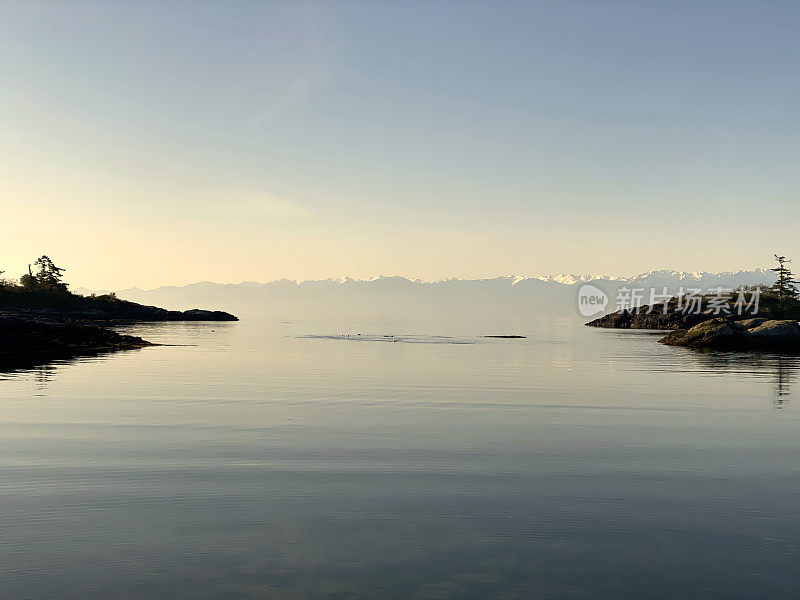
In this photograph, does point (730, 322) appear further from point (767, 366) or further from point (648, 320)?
point (648, 320)

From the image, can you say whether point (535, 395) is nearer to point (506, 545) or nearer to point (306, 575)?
point (506, 545)

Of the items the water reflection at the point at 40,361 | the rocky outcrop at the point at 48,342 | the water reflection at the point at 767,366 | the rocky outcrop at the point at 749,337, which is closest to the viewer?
the water reflection at the point at 767,366

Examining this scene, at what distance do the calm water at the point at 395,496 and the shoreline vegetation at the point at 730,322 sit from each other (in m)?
52.7

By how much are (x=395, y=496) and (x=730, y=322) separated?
82.8 meters

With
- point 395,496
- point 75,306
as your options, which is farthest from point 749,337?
→ point 75,306

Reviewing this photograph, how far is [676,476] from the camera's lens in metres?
16.7

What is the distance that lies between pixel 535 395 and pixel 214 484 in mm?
22135

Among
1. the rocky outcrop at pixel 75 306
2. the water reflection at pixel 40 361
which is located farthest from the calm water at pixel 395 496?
the rocky outcrop at pixel 75 306

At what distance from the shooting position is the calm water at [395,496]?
10016mm

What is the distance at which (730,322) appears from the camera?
3359 inches

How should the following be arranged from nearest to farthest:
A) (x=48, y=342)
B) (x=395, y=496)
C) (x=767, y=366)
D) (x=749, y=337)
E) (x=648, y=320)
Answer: (x=395, y=496)
(x=767, y=366)
(x=48, y=342)
(x=749, y=337)
(x=648, y=320)

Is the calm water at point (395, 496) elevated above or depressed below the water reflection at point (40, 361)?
below

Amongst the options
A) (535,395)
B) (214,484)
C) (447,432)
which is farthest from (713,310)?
(214,484)

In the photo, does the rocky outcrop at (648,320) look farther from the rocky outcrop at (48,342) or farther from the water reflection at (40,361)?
the water reflection at (40,361)
